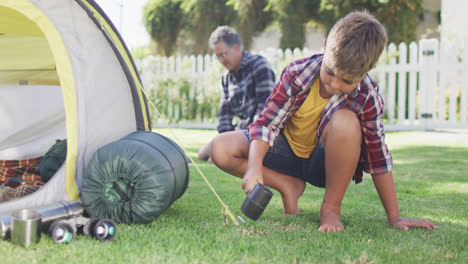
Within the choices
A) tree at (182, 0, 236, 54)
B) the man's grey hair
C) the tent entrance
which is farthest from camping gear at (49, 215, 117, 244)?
tree at (182, 0, 236, 54)

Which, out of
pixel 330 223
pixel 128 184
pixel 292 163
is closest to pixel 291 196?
pixel 292 163

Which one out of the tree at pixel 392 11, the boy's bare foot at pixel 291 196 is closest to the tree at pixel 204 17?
the tree at pixel 392 11

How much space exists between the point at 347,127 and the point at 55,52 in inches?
51.2

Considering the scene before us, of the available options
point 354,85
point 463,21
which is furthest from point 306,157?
point 463,21

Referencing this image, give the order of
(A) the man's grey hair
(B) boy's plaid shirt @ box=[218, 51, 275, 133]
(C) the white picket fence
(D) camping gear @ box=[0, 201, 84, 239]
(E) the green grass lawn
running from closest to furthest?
(E) the green grass lawn < (D) camping gear @ box=[0, 201, 84, 239] < (A) the man's grey hair < (B) boy's plaid shirt @ box=[218, 51, 275, 133] < (C) the white picket fence

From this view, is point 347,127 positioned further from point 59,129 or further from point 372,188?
Answer: point 59,129

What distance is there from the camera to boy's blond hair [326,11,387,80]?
1.53m

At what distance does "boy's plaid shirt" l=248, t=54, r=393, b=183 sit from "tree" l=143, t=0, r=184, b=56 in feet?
44.5

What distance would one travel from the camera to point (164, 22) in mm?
14898

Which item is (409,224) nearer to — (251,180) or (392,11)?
(251,180)

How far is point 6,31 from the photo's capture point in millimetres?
2717

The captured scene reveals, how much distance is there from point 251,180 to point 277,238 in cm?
23

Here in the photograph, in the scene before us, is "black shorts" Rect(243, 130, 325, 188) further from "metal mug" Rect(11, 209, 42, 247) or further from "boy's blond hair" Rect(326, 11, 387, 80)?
"metal mug" Rect(11, 209, 42, 247)

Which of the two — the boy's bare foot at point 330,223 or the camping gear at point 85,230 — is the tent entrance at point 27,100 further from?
the boy's bare foot at point 330,223
